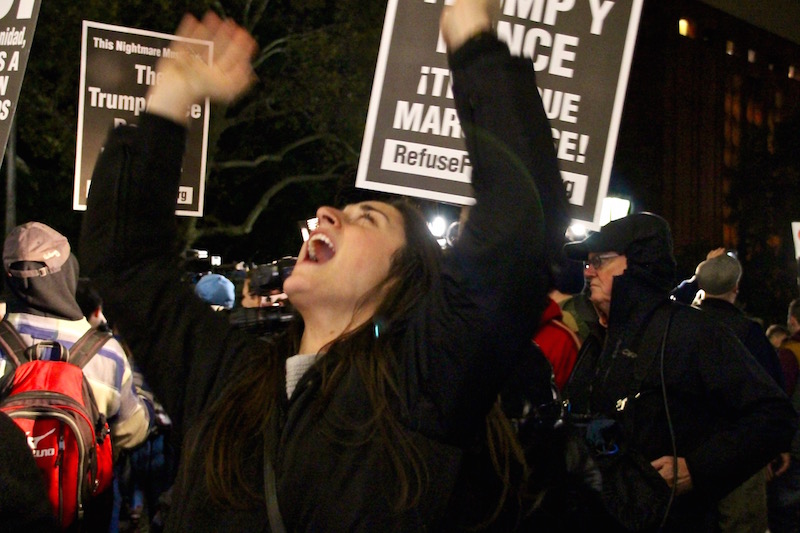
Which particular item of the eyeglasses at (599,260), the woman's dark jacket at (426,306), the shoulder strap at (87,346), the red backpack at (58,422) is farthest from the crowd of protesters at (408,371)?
the shoulder strap at (87,346)

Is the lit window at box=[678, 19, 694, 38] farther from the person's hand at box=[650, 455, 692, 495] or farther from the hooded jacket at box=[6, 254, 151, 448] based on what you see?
the person's hand at box=[650, 455, 692, 495]

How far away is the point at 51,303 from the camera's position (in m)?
4.22

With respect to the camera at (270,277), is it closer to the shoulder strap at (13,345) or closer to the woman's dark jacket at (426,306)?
the woman's dark jacket at (426,306)

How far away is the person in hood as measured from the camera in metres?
4.16

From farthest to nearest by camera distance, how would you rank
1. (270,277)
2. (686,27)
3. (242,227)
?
(686,27) → (242,227) → (270,277)

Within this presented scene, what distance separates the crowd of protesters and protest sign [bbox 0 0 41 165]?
189cm

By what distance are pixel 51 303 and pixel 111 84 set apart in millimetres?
2754

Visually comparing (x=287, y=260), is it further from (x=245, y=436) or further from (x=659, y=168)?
(x=659, y=168)

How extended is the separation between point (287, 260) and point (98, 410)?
1.45 meters

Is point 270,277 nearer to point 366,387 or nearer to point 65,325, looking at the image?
point 366,387

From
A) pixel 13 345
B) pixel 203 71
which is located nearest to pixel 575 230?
pixel 13 345

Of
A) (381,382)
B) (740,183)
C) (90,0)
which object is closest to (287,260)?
(381,382)

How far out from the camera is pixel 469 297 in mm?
1677

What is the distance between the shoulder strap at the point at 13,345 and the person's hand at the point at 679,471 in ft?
8.78
